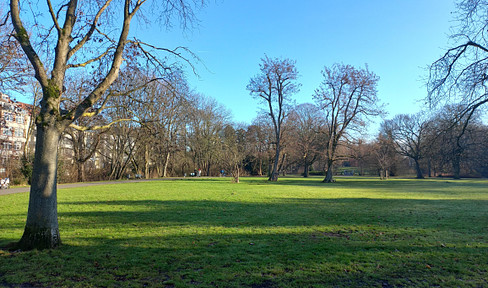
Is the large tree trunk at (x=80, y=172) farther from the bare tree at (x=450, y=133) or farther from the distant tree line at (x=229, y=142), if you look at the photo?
the bare tree at (x=450, y=133)

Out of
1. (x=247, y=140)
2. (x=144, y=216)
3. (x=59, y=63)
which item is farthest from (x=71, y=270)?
(x=247, y=140)

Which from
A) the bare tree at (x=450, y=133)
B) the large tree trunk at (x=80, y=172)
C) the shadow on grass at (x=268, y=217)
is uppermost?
the bare tree at (x=450, y=133)

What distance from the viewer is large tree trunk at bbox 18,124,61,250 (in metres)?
5.08

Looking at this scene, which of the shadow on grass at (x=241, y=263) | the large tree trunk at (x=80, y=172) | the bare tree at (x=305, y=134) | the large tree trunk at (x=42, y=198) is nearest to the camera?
the shadow on grass at (x=241, y=263)

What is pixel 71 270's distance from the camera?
4.21 meters

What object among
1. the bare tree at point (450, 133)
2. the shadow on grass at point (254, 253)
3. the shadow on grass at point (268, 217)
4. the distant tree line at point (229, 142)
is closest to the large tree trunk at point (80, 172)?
the distant tree line at point (229, 142)

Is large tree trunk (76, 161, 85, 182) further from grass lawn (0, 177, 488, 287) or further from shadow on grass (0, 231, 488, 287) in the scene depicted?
shadow on grass (0, 231, 488, 287)

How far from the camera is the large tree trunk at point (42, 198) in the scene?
5078 mm

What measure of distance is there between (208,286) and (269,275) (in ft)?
3.12

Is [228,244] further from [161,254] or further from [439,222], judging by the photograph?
[439,222]

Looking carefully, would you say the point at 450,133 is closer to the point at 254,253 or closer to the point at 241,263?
the point at 254,253

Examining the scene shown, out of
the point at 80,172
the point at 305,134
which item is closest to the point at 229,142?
the point at 305,134

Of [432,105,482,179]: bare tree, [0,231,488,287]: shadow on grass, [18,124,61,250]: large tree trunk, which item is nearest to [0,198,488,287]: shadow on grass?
[0,231,488,287]: shadow on grass

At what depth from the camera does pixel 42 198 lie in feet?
16.6
